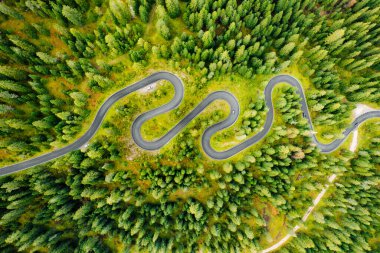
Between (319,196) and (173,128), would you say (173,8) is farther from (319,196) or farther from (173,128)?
(319,196)

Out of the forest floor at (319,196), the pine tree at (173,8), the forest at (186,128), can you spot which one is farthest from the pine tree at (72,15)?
the forest floor at (319,196)

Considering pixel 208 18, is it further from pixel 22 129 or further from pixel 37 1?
pixel 22 129

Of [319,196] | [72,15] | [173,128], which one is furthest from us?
[319,196]

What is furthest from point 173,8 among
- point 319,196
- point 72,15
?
point 319,196

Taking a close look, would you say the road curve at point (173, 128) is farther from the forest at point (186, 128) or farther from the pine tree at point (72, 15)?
the pine tree at point (72, 15)

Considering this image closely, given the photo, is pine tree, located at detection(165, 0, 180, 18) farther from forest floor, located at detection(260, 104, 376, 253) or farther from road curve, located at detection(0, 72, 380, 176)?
forest floor, located at detection(260, 104, 376, 253)

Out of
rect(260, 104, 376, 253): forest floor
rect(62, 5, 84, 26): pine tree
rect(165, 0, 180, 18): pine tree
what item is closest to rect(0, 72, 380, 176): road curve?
rect(165, 0, 180, 18): pine tree

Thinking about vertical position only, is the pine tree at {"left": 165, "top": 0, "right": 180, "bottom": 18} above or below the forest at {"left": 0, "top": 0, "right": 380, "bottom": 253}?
above

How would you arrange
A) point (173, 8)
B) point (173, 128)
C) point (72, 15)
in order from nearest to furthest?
point (72, 15)
point (173, 8)
point (173, 128)
